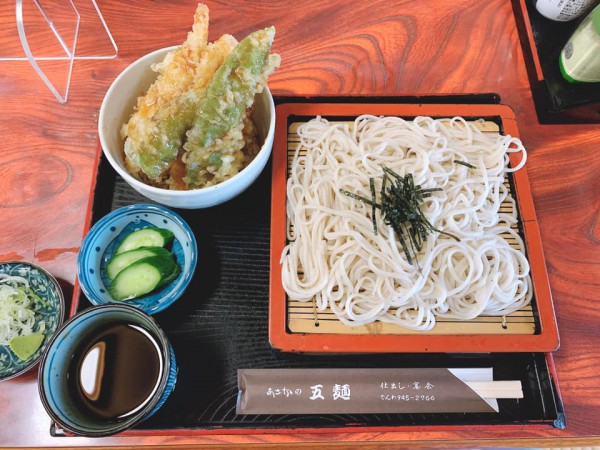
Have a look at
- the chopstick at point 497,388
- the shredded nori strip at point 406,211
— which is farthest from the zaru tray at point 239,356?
the shredded nori strip at point 406,211

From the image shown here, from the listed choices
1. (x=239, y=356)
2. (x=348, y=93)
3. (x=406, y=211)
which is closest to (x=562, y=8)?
(x=348, y=93)

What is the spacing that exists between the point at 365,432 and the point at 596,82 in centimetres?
169

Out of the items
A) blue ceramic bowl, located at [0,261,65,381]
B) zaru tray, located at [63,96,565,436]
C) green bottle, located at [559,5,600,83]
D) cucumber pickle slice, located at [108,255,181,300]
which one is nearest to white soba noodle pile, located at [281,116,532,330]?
zaru tray, located at [63,96,565,436]

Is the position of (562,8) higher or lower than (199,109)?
higher

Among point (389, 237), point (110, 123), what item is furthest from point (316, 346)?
point (110, 123)

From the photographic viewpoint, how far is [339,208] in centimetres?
157

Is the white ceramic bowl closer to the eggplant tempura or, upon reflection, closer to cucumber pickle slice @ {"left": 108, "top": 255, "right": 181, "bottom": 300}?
the eggplant tempura

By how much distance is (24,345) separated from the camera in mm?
1362

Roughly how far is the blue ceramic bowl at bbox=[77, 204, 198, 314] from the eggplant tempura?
14cm

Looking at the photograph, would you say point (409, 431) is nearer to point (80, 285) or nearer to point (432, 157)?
point (432, 157)

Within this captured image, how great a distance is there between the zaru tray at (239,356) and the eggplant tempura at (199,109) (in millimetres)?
252

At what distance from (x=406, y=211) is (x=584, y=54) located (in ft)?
3.45

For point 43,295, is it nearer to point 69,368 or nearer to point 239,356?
point 69,368

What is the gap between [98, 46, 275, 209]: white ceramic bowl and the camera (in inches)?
53.5
